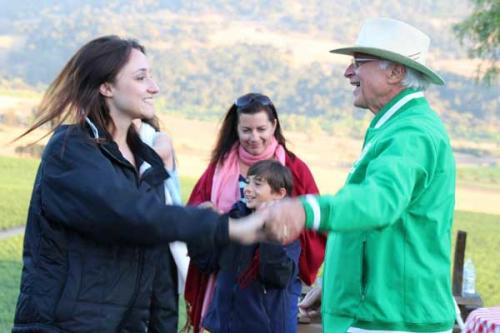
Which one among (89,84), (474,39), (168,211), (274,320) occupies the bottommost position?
(274,320)

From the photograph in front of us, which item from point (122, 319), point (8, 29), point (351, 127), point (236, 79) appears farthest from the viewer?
point (8, 29)

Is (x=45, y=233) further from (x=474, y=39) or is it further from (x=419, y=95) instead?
(x=474, y=39)

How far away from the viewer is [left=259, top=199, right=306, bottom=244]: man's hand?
10.6 feet

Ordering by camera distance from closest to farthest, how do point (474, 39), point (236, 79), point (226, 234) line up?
point (226, 234) → point (474, 39) → point (236, 79)

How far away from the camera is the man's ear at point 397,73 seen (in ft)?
12.7

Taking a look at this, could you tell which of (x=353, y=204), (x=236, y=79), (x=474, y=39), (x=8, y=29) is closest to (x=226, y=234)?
Result: (x=353, y=204)

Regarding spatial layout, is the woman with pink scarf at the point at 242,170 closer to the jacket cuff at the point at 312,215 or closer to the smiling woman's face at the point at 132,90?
the smiling woman's face at the point at 132,90

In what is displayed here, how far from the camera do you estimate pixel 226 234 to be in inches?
124

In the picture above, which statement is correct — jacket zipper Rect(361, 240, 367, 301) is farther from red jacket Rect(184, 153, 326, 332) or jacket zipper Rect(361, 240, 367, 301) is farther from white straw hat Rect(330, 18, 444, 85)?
red jacket Rect(184, 153, 326, 332)

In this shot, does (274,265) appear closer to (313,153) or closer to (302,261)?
(302,261)

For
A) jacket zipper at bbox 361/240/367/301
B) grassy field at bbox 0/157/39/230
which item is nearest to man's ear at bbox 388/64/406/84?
jacket zipper at bbox 361/240/367/301

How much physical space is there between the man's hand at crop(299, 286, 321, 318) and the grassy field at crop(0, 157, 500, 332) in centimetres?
371

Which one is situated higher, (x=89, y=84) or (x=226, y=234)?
(x=89, y=84)

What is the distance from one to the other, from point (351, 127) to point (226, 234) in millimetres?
33002
